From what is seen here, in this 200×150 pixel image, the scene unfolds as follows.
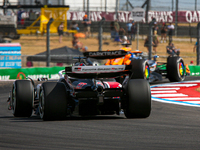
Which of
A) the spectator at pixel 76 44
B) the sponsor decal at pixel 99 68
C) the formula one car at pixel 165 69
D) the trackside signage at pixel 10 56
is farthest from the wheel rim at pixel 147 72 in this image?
the sponsor decal at pixel 99 68

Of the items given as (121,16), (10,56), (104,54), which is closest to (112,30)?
(10,56)

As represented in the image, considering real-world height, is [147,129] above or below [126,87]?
below

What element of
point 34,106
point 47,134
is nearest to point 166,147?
point 47,134

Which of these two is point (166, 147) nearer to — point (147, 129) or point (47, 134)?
point (147, 129)

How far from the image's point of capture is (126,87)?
316 inches

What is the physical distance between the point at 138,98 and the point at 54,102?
1400mm

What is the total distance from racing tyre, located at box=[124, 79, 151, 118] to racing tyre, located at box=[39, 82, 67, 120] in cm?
109

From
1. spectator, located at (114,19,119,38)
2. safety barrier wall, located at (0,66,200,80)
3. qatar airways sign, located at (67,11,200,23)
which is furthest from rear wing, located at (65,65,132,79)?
qatar airways sign, located at (67,11,200,23)

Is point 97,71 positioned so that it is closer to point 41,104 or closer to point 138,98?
point 138,98

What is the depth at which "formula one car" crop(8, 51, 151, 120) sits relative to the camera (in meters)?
7.65

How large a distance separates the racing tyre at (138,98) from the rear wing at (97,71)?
1.68 ft

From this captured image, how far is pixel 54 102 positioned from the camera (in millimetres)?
7570

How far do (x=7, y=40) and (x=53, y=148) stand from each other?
686 inches

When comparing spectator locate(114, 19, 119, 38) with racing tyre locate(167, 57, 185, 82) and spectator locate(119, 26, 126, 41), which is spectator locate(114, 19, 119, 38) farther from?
racing tyre locate(167, 57, 185, 82)
